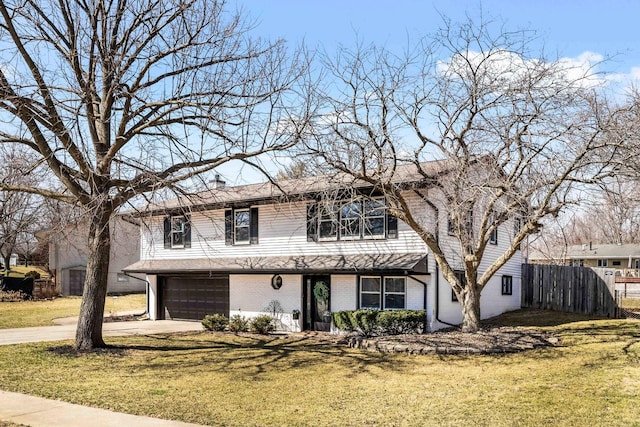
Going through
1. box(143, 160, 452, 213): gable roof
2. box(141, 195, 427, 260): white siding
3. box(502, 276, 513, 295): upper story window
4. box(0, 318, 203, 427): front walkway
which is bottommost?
box(0, 318, 203, 427): front walkway

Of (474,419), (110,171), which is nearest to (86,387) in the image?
(110,171)

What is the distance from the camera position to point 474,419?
8547mm

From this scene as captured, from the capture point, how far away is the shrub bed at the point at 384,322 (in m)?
17.4

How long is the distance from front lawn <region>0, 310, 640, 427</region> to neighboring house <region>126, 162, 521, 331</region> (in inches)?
133

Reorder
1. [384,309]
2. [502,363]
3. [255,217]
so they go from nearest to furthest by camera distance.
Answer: [502,363]
[384,309]
[255,217]

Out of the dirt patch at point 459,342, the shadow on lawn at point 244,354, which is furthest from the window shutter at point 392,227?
the shadow on lawn at point 244,354

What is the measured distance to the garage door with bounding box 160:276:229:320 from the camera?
2333 centimetres

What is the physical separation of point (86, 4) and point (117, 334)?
10374mm

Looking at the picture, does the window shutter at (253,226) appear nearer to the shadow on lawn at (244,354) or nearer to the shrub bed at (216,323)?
the shrub bed at (216,323)

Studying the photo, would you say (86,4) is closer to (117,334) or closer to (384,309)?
(117,334)

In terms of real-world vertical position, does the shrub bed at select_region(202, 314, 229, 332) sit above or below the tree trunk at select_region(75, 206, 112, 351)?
below

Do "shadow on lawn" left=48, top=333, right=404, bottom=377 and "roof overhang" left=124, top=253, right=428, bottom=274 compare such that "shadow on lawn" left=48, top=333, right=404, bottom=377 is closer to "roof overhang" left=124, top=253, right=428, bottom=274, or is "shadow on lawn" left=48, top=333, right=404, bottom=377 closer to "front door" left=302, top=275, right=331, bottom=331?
"front door" left=302, top=275, right=331, bottom=331

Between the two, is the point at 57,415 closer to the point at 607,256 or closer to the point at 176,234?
the point at 176,234

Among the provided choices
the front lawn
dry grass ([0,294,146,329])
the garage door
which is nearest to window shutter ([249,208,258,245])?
the garage door
